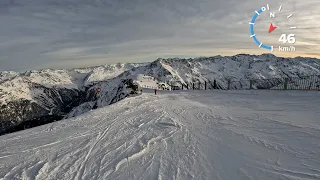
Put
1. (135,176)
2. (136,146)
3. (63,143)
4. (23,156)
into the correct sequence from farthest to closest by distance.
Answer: (63,143) → (136,146) → (23,156) → (135,176)

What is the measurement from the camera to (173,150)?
6867mm

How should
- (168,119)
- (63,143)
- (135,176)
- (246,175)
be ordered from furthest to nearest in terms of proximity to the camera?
(168,119) → (63,143) → (135,176) → (246,175)

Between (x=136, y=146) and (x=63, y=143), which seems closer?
(x=136, y=146)

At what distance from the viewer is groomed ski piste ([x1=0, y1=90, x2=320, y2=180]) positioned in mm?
5387

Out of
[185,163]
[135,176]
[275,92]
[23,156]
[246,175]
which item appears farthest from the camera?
[275,92]

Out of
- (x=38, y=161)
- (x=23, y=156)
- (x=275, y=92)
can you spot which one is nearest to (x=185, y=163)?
(x=38, y=161)

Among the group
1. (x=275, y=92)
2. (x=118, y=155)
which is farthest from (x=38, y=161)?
(x=275, y=92)

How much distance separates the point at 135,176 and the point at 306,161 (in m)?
4.13

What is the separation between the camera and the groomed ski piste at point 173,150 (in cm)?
539

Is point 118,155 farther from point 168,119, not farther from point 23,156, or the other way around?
point 168,119

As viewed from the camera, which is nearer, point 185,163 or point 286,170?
point 286,170

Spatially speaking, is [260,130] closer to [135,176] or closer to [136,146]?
[136,146]

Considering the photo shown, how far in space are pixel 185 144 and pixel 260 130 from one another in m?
3.02

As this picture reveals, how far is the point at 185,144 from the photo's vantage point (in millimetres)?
7371
